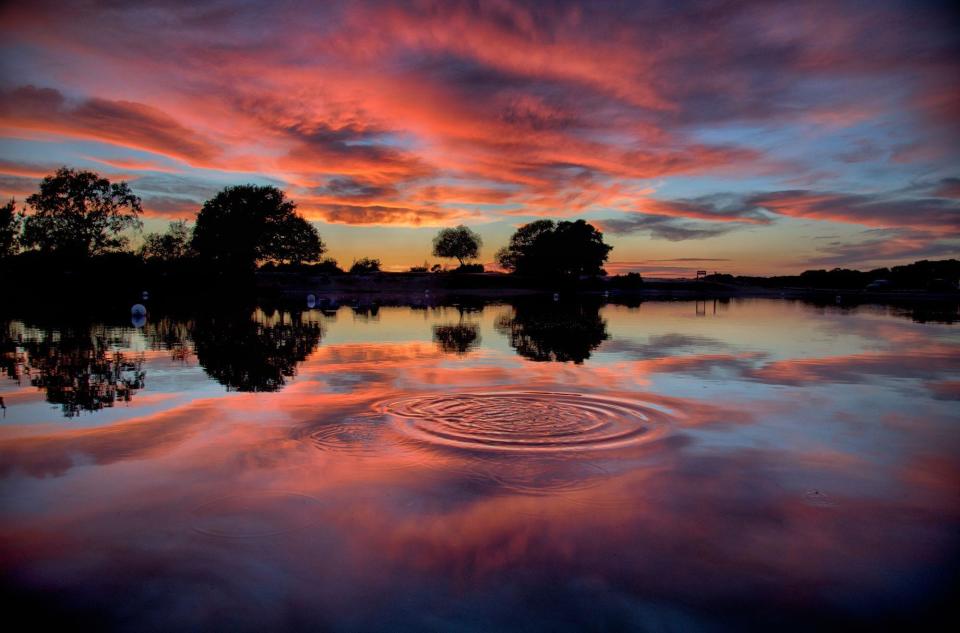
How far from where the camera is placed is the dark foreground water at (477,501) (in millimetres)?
5332

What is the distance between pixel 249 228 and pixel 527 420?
3831 inches

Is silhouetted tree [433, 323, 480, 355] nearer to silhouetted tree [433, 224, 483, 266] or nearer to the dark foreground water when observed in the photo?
the dark foreground water

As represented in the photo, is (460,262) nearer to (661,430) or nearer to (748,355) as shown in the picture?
(748,355)

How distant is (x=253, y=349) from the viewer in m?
23.6

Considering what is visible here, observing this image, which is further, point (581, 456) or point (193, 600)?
point (581, 456)

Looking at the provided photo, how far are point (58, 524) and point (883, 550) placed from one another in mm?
9705

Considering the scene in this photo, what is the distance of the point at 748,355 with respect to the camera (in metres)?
23.2

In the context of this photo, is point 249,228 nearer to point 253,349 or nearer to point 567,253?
point 567,253

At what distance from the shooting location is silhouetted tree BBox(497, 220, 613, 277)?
122562 mm

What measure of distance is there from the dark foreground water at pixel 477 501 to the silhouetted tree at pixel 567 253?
349 feet

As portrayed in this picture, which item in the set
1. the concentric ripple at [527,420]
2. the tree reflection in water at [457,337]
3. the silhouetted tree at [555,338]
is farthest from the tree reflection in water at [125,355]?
the silhouetted tree at [555,338]

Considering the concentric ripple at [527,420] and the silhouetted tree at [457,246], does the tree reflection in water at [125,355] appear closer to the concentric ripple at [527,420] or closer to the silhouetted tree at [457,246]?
the concentric ripple at [527,420]

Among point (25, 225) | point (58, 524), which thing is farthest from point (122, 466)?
point (25, 225)

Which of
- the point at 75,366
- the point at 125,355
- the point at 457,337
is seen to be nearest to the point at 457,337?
the point at 457,337
